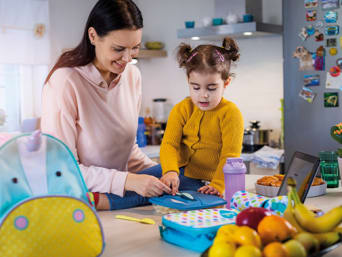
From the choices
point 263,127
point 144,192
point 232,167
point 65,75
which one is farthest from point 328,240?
point 263,127

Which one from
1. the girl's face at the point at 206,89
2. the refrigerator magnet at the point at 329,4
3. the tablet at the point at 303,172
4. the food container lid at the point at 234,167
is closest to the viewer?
the tablet at the point at 303,172

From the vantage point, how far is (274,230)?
0.92 meters

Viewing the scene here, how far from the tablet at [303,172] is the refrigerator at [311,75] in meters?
1.63

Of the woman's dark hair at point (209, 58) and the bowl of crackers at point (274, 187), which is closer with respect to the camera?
the bowl of crackers at point (274, 187)

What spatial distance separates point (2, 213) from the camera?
38.3 inches

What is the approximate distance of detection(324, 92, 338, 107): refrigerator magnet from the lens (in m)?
3.00

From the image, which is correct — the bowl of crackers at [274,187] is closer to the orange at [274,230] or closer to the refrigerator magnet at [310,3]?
the orange at [274,230]

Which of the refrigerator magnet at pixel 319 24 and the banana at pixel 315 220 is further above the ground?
the refrigerator magnet at pixel 319 24

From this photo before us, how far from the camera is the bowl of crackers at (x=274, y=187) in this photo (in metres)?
1.59

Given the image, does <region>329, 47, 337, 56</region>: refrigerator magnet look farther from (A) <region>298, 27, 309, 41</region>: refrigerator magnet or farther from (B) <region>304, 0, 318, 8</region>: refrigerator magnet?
(B) <region>304, 0, 318, 8</region>: refrigerator magnet

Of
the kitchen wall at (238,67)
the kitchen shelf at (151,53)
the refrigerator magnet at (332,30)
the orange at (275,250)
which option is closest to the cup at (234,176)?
the orange at (275,250)

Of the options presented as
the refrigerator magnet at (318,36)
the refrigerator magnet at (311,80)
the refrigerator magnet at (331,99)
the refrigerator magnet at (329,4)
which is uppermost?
the refrigerator magnet at (329,4)

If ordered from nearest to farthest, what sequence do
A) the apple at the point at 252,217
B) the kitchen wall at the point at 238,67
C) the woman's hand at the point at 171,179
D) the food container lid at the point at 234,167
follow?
the apple at the point at 252,217 < the food container lid at the point at 234,167 < the woman's hand at the point at 171,179 < the kitchen wall at the point at 238,67

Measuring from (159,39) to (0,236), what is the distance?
3627 millimetres
